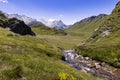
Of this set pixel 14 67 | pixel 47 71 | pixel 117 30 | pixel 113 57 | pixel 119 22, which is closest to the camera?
pixel 14 67

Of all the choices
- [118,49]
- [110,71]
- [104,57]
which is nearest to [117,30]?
[118,49]

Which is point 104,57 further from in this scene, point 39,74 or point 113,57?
point 39,74

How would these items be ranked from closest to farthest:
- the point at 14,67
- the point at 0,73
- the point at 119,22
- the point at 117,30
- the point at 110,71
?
the point at 0,73 → the point at 14,67 → the point at 110,71 → the point at 117,30 → the point at 119,22

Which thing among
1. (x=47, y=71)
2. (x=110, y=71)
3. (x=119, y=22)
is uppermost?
(x=119, y=22)

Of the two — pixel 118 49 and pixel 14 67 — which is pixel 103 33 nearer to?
pixel 118 49

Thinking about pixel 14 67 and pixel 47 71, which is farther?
pixel 47 71

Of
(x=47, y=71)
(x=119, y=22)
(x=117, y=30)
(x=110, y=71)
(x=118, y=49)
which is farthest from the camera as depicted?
(x=119, y=22)

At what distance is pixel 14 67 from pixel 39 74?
222cm

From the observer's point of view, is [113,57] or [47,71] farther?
[113,57]

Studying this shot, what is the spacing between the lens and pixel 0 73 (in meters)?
17.4

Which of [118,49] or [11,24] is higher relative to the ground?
[11,24]

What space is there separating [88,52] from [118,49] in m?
11.0

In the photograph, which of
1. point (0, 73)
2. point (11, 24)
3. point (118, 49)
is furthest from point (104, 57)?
point (11, 24)

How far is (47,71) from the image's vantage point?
21.8 metres
